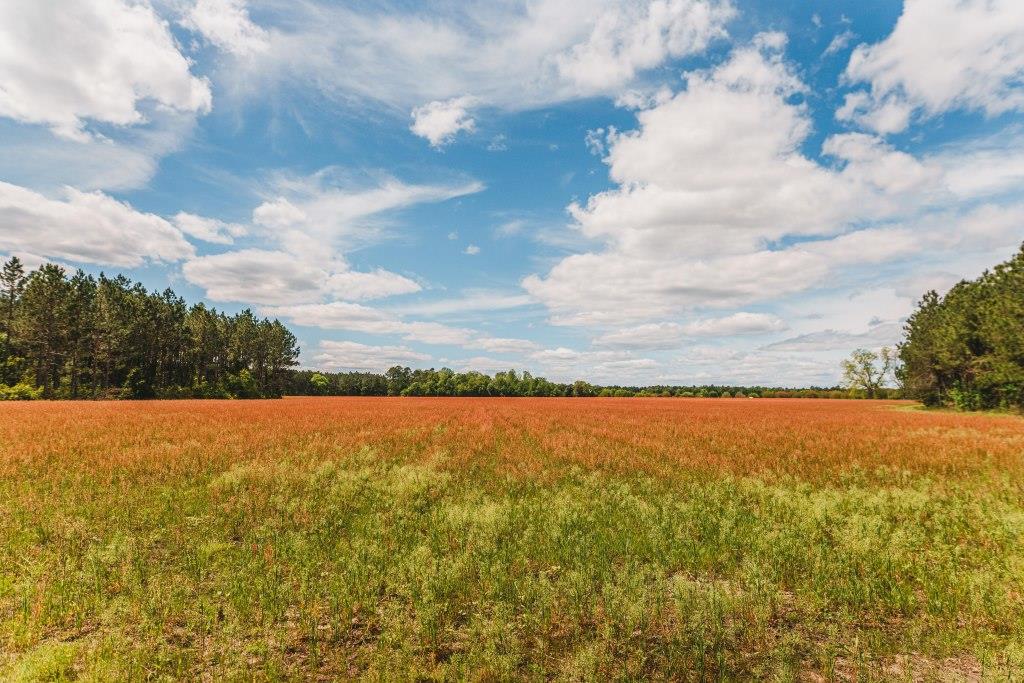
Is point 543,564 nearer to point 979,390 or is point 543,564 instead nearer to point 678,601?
point 678,601

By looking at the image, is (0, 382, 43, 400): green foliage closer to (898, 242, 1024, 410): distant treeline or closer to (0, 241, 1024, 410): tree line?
(0, 241, 1024, 410): tree line

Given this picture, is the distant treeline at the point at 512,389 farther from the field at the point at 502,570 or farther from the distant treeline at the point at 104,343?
the field at the point at 502,570

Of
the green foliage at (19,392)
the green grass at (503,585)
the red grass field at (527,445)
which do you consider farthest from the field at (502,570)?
the green foliage at (19,392)

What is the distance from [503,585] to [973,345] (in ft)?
173

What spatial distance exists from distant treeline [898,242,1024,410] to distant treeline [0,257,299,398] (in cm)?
8995

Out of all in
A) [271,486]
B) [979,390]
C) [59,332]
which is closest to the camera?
[271,486]

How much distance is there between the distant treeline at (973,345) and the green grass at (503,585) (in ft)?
112

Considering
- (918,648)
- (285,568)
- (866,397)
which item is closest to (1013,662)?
(918,648)

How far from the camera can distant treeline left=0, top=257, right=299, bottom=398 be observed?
186ft

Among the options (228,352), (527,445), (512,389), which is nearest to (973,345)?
(527,445)

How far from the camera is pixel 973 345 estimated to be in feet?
132

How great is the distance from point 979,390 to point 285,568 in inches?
2311

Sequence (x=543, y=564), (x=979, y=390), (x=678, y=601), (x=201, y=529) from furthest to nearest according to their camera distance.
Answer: (x=979, y=390), (x=201, y=529), (x=543, y=564), (x=678, y=601)

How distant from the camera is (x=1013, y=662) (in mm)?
4617
